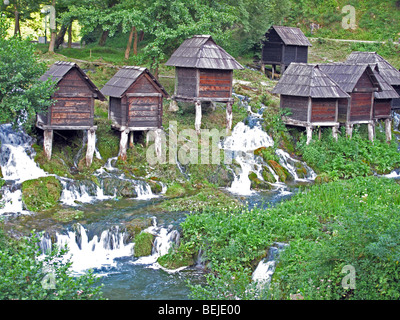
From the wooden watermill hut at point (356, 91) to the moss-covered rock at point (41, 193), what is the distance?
16.3 m

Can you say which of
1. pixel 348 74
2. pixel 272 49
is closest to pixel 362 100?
pixel 348 74

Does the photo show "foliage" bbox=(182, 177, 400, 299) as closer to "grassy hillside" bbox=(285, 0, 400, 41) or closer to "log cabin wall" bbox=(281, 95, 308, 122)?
"log cabin wall" bbox=(281, 95, 308, 122)

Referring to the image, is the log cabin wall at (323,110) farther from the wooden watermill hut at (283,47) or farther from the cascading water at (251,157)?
the wooden watermill hut at (283,47)

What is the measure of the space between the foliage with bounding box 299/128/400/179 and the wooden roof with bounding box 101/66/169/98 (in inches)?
328

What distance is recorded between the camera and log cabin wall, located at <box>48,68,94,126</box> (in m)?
25.2

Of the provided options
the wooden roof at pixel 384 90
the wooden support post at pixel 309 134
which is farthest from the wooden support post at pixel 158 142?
the wooden roof at pixel 384 90

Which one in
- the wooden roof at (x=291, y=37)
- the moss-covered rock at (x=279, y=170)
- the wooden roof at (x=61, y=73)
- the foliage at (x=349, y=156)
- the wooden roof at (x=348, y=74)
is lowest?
the moss-covered rock at (x=279, y=170)

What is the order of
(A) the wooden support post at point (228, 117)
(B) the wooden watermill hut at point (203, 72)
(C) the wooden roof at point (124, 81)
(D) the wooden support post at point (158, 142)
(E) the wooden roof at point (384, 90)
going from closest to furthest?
1. (C) the wooden roof at point (124, 81)
2. (D) the wooden support post at point (158, 142)
3. (B) the wooden watermill hut at point (203, 72)
4. (A) the wooden support post at point (228, 117)
5. (E) the wooden roof at point (384, 90)

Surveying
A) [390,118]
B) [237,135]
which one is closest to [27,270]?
[237,135]

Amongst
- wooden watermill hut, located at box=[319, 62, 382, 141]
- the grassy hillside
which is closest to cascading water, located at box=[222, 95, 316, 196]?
wooden watermill hut, located at box=[319, 62, 382, 141]

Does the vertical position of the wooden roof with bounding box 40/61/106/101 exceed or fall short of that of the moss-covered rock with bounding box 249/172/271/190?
it exceeds it

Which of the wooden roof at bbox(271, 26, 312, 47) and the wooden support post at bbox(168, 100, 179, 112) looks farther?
the wooden roof at bbox(271, 26, 312, 47)

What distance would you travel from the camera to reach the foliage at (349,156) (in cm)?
2975

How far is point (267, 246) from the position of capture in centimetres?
1869
